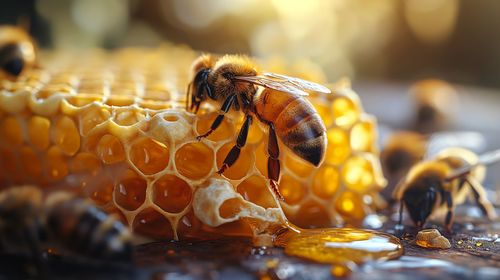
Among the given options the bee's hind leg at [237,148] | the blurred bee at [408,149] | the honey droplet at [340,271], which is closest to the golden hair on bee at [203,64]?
the bee's hind leg at [237,148]

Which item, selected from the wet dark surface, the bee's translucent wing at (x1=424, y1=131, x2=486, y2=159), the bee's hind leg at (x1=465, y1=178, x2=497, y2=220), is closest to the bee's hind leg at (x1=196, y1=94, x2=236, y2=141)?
the wet dark surface

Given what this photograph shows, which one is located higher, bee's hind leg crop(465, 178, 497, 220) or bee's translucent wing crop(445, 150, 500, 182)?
bee's translucent wing crop(445, 150, 500, 182)

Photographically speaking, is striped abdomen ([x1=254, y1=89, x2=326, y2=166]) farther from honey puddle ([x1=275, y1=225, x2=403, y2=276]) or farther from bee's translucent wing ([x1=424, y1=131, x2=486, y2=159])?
bee's translucent wing ([x1=424, y1=131, x2=486, y2=159])

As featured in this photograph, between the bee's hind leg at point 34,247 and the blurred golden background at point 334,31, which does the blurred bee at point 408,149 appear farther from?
the blurred golden background at point 334,31

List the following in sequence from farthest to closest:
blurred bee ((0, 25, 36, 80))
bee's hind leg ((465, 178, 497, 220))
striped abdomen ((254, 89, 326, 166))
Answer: blurred bee ((0, 25, 36, 80))
bee's hind leg ((465, 178, 497, 220))
striped abdomen ((254, 89, 326, 166))

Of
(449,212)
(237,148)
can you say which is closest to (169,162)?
(237,148)

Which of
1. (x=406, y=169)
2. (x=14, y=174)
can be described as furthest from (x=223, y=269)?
(x=406, y=169)
